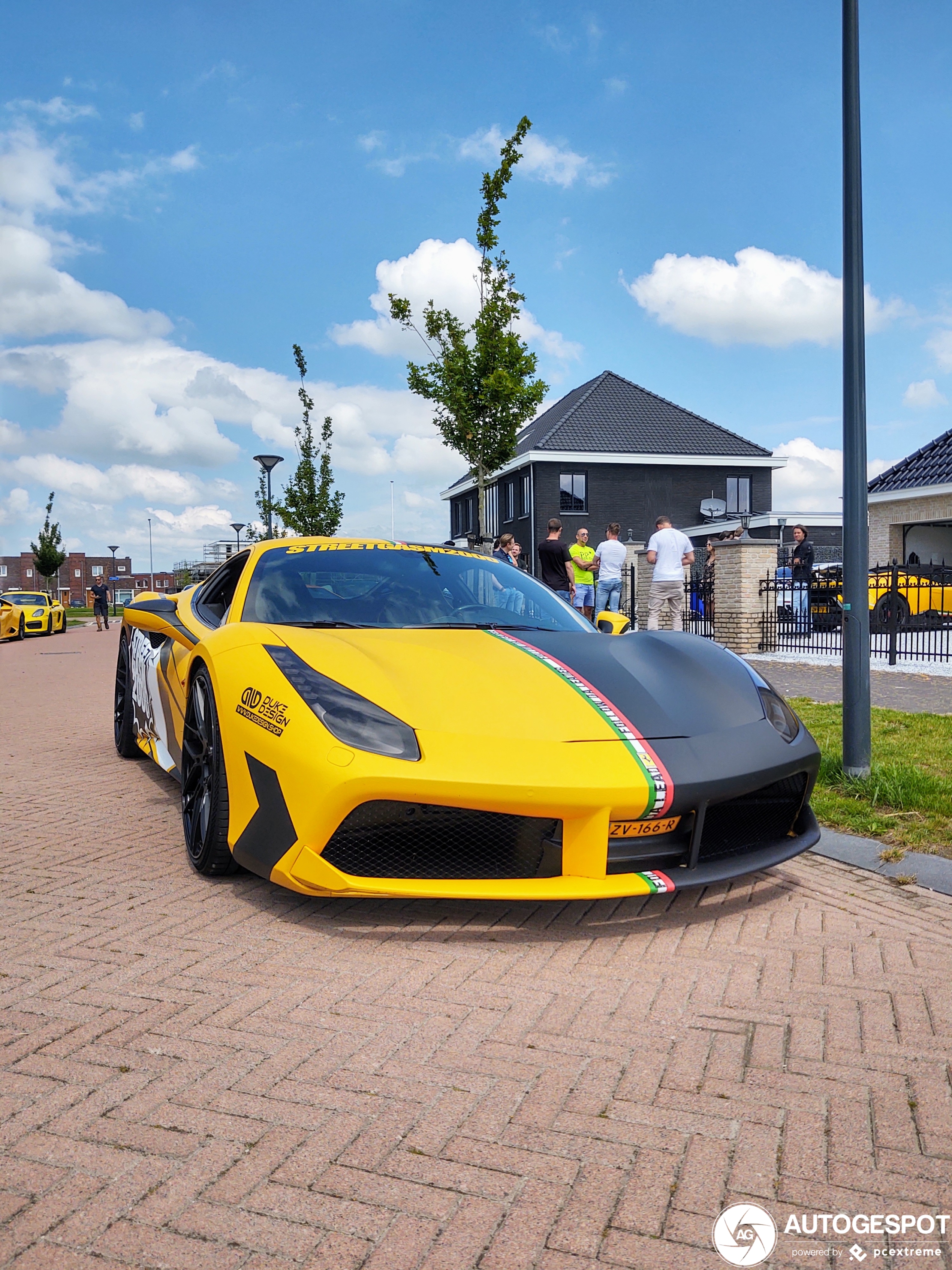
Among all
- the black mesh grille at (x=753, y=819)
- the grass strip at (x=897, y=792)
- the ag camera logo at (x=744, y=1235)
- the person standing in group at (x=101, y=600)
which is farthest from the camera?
the person standing in group at (x=101, y=600)

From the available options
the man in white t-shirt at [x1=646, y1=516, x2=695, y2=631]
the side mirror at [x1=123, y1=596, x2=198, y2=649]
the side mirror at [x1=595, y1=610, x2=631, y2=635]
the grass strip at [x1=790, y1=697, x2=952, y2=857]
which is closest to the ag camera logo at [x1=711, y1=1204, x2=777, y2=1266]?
the grass strip at [x1=790, y1=697, x2=952, y2=857]

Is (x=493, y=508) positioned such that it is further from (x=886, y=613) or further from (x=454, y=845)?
(x=454, y=845)

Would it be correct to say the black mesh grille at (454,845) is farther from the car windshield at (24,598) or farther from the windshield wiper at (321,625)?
the car windshield at (24,598)

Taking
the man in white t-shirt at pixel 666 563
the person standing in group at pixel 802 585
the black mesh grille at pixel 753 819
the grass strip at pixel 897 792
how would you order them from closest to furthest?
the black mesh grille at pixel 753 819, the grass strip at pixel 897 792, the man in white t-shirt at pixel 666 563, the person standing in group at pixel 802 585

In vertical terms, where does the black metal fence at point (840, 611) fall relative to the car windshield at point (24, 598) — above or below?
below

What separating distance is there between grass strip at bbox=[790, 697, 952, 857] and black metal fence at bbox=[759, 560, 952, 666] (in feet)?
25.7

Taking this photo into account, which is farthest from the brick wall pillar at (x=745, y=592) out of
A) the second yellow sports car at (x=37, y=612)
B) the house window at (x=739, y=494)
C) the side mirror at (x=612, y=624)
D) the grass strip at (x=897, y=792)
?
Answer: the house window at (x=739, y=494)

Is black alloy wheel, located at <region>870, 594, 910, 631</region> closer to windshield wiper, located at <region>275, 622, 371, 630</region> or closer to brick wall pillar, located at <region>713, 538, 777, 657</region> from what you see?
brick wall pillar, located at <region>713, 538, 777, 657</region>

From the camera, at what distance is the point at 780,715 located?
369 centimetres

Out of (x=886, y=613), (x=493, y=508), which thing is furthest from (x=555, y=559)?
(x=493, y=508)

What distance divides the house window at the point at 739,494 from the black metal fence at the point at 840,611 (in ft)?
73.0

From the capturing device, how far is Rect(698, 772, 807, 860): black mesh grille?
128 inches

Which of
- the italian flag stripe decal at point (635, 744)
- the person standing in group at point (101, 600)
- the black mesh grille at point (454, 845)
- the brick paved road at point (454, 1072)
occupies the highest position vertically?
the person standing in group at point (101, 600)

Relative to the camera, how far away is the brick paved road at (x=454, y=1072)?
1767mm
